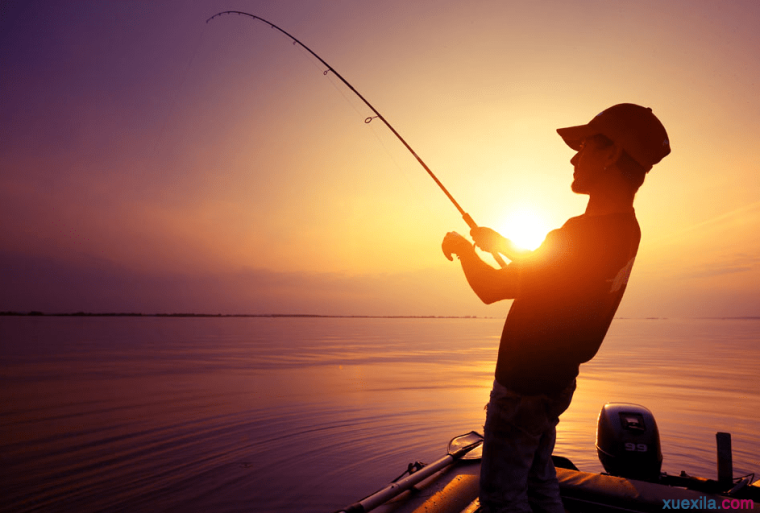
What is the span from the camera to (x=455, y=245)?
2.28m

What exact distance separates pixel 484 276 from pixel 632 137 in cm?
97

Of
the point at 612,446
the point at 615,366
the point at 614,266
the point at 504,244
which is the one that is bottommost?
the point at 615,366

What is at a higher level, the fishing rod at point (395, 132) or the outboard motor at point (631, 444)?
the fishing rod at point (395, 132)

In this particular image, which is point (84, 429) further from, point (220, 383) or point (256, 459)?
point (220, 383)

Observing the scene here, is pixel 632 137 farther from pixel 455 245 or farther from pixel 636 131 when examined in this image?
pixel 455 245

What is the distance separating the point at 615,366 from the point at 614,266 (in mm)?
21499

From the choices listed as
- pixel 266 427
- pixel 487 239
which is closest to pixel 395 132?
pixel 487 239

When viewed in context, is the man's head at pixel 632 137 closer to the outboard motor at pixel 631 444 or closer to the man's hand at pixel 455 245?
the man's hand at pixel 455 245

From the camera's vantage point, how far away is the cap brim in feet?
7.34

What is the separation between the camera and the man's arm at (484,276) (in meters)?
2.01

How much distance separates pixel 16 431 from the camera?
8.79 metres

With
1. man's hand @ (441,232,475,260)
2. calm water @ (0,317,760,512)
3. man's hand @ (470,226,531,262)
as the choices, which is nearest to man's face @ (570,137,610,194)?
man's hand @ (470,226,531,262)

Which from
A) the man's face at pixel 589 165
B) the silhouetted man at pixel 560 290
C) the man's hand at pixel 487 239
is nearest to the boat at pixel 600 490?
the silhouetted man at pixel 560 290

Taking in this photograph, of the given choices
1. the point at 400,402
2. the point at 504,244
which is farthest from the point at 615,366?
the point at 504,244
